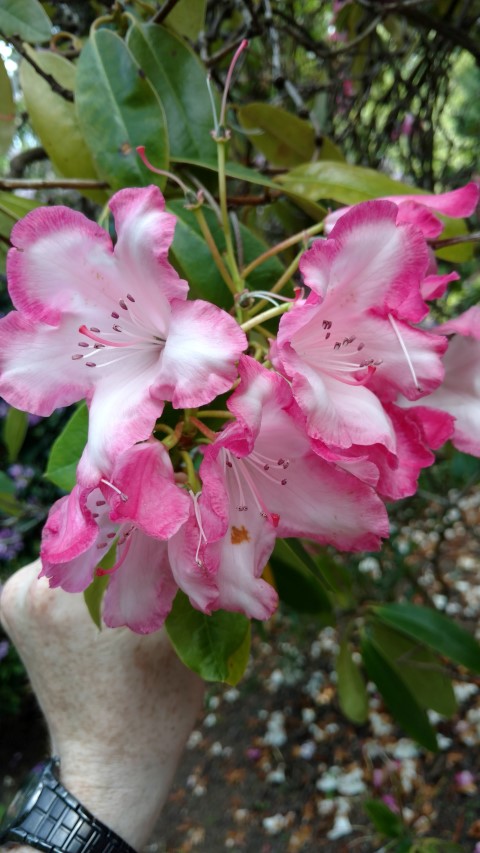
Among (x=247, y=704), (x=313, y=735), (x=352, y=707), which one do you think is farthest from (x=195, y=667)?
(x=247, y=704)

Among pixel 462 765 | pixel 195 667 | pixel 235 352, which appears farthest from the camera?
pixel 462 765

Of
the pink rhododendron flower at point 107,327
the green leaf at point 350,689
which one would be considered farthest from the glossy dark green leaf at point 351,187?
the green leaf at point 350,689

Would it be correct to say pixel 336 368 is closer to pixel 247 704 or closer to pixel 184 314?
pixel 184 314

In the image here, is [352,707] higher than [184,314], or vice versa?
[184,314]

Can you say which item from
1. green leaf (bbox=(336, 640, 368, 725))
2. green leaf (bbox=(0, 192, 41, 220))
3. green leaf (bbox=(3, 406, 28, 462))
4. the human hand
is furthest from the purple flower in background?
green leaf (bbox=(0, 192, 41, 220))

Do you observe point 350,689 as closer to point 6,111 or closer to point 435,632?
point 435,632

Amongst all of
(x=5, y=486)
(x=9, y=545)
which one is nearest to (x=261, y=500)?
(x=5, y=486)

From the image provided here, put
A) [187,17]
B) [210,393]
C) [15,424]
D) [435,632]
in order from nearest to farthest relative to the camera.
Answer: [210,393] → [187,17] → [435,632] → [15,424]
